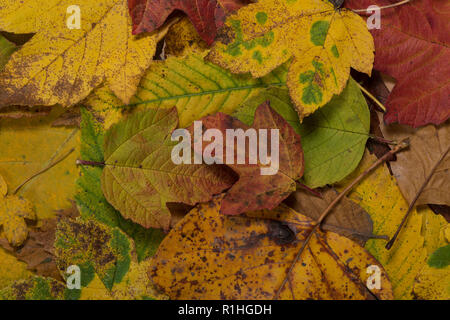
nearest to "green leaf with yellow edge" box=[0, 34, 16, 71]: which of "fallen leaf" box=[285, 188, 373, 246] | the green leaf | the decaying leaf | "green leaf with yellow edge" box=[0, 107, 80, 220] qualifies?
"green leaf with yellow edge" box=[0, 107, 80, 220]

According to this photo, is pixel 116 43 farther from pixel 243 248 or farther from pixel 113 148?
pixel 243 248

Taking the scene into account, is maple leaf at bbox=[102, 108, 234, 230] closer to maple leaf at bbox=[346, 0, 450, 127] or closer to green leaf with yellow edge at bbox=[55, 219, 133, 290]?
green leaf with yellow edge at bbox=[55, 219, 133, 290]

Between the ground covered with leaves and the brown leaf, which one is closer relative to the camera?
the ground covered with leaves

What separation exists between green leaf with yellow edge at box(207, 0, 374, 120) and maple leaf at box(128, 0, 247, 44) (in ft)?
0.20

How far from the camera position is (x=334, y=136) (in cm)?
81

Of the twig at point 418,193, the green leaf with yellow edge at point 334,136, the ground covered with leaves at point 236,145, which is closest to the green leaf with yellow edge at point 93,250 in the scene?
the ground covered with leaves at point 236,145

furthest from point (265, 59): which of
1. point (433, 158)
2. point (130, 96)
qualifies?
point (433, 158)

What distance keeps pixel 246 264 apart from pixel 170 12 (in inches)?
18.2

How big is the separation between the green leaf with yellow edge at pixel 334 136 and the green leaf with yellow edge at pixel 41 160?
1.39 feet

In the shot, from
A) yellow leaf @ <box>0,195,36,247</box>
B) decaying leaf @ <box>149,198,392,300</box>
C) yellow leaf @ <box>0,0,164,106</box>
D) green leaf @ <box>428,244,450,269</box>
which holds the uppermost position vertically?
yellow leaf @ <box>0,0,164,106</box>

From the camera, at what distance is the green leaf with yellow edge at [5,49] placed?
0.84 m

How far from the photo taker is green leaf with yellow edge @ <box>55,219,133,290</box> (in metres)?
0.82

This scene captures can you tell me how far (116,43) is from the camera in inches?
30.9
